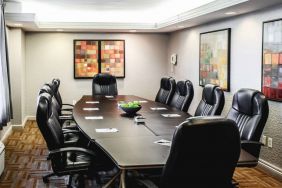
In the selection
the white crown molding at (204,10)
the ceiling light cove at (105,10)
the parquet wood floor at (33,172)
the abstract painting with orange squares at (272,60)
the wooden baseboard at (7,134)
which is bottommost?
the parquet wood floor at (33,172)

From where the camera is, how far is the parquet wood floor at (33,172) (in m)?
4.25

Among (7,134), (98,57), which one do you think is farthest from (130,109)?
(98,57)

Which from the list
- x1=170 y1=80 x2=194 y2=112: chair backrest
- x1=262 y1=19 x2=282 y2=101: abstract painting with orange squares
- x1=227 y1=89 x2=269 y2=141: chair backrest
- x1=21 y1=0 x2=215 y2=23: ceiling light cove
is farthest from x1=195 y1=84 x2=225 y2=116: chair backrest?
x1=21 y1=0 x2=215 y2=23: ceiling light cove

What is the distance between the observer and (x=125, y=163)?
8.04 feet

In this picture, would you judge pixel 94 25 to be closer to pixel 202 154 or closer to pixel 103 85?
pixel 103 85

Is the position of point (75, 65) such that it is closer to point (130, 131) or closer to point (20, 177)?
point (20, 177)

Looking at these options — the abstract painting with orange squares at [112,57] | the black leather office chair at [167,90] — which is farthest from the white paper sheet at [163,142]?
the abstract painting with orange squares at [112,57]

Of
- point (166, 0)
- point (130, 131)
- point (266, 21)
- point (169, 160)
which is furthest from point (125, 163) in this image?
point (166, 0)

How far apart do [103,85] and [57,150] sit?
163 inches

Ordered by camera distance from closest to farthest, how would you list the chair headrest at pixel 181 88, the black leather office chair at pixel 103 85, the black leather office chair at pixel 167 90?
the chair headrest at pixel 181 88 → the black leather office chair at pixel 167 90 → the black leather office chair at pixel 103 85

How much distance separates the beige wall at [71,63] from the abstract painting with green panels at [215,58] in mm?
2152

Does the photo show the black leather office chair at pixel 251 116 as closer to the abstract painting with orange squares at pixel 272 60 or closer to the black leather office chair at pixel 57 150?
the abstract painting with orange squares at pixel 272 60

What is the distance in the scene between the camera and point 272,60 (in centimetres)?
458

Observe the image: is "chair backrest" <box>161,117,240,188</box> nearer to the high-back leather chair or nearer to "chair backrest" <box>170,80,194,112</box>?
the high-back leather chair
